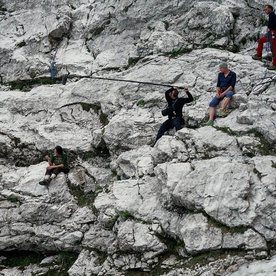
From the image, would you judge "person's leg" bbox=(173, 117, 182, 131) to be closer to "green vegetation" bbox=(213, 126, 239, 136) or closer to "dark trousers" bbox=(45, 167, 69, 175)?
"green vegetation" bbox=(213, 126, 239, 136)

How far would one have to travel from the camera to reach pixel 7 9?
2395 cm

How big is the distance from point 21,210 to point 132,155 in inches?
172

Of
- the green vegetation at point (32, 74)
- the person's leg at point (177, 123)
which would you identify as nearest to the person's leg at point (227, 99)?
the person's leg at point (177, 123)

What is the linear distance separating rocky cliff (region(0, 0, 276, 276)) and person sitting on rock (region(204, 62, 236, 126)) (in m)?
0.35

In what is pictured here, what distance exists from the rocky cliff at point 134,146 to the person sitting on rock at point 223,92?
35 cm

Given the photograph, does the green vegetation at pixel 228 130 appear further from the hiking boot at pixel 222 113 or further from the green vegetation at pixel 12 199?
the green vegetation at pixel 12 199

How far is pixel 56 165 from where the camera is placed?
14.3m

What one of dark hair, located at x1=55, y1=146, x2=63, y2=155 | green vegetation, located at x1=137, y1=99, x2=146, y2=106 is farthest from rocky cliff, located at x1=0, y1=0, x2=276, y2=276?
dark hair, located at x1=55, y1=146, x2=63, y2=155

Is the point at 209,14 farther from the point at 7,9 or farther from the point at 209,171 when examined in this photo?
the point at 7,9

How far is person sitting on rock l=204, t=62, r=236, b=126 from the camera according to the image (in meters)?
13.9

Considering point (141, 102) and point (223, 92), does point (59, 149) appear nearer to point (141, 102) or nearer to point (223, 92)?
point (141, 102)

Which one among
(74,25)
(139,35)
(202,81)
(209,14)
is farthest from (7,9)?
(202,81)

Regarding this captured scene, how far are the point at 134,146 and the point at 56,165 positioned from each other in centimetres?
304

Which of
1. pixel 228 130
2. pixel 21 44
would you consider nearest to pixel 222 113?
pixel 228 130
